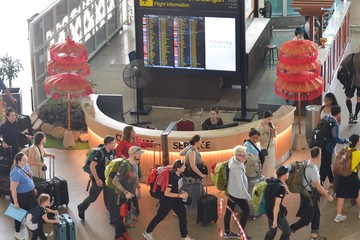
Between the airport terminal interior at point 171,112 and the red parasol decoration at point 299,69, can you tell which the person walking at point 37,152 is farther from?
the red parasol decoration at point 299,69

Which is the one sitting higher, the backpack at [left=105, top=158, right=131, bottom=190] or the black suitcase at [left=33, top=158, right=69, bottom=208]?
the backpack at [left=105, top=158, right=131, bottom=190]

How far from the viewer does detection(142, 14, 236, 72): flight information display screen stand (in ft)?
60.4

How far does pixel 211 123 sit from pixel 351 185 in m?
3.12

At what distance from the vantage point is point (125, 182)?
13586 millimetres

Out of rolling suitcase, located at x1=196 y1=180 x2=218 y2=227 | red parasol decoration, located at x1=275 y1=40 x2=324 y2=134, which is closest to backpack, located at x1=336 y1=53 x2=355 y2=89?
red parasol decoration, located at x1=275 y1=40 x2=324 y2=134

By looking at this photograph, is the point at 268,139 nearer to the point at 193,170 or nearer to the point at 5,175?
the point at 193,170

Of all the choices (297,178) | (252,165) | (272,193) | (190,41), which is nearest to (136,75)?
(190,41)

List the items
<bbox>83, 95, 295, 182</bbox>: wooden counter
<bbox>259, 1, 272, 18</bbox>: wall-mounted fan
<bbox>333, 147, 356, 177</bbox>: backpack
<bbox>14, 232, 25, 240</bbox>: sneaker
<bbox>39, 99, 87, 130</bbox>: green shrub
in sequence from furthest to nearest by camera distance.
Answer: <bbox>259, 1, 272, 18</bbox>: wall-mounted fan → <bbox>39, 99, 87, 130</bbox>: green shrub → <bbox>83, 95, 295, 182</bbox>: wooden counter → <bbox>14, 232, 25, 240</bbox>: sneaker → <bbox>333, 147, 356, 177</bbox>: backpack

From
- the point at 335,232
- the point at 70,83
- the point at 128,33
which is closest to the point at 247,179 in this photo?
the point at 335,232

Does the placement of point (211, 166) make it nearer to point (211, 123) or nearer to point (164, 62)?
point (211, 123)

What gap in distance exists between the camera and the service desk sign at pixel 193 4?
18.1 metres

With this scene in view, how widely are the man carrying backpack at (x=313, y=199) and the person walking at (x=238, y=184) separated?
73 centimetres

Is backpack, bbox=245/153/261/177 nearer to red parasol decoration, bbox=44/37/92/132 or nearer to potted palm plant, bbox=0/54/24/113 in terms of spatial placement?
red parasol decoration, bbox=44/37/92/132

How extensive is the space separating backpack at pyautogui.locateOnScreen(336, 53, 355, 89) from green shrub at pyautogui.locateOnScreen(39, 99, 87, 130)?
4.99 metres
